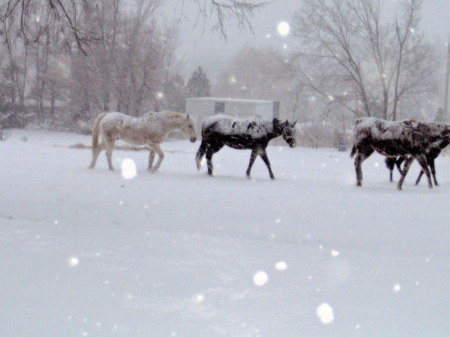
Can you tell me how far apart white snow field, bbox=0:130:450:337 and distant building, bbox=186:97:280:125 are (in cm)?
3147

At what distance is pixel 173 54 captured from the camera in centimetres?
5184

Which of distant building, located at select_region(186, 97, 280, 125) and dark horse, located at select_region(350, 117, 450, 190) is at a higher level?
distant building, located at select_region(186, 97, 280, 125)

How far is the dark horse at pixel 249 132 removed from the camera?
10281 mm

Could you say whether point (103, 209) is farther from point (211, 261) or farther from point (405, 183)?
point (405, 183)

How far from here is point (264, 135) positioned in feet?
33.9

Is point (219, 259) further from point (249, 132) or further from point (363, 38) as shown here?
point (363, 38)

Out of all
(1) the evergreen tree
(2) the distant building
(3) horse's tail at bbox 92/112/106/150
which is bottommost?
(3) horse's tail at bbox 92/112/106/150

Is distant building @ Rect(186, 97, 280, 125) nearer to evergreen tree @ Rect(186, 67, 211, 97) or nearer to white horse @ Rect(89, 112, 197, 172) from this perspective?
evergreen tree @ Rect(186, 67, 211, 97)

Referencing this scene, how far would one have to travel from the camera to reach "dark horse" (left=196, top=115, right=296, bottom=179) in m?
10.3

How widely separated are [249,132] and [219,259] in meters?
5.60

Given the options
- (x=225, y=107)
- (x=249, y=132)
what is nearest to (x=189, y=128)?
(x=249, y=132)

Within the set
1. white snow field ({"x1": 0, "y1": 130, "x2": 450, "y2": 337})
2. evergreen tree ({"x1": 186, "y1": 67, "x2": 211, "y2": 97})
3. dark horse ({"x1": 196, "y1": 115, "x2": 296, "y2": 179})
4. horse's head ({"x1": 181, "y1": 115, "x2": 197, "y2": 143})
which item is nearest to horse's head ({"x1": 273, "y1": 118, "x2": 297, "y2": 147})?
dark horse ({"x1": 196, "y1": 115, "x2": 296, "y2": 179})

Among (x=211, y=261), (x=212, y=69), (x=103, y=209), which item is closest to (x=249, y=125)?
(x=103, y=209)

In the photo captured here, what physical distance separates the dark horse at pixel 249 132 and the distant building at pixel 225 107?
30.0m
